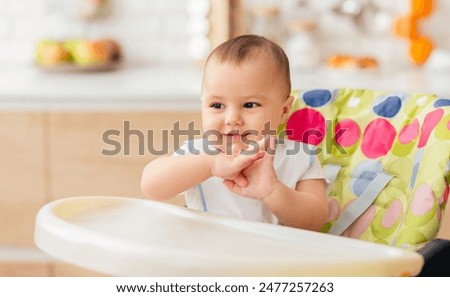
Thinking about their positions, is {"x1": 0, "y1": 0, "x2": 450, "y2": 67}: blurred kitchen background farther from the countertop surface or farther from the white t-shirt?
the white t-shirt

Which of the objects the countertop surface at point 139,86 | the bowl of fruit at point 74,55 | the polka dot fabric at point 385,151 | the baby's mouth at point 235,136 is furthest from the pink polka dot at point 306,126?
the bowl of fruit at point 74,55

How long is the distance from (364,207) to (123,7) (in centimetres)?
190

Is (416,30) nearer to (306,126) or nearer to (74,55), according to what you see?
(74,55)

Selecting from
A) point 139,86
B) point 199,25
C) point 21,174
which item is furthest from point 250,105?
point 199,25

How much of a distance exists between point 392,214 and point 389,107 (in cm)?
24

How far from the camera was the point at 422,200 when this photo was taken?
1.43m

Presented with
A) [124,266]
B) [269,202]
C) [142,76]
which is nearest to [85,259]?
[124,266]

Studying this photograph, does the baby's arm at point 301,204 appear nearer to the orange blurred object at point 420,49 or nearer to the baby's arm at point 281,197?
the baby's arm at point 281,197

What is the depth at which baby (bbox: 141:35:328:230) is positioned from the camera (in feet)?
4.36

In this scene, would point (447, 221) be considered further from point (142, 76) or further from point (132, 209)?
point (132, 209)

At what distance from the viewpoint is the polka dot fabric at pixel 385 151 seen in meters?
1.43

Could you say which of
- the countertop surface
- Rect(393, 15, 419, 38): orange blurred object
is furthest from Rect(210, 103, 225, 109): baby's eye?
Rect(393, 15, 419, 38): orange blurred object

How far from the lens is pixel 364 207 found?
5.17 ft
